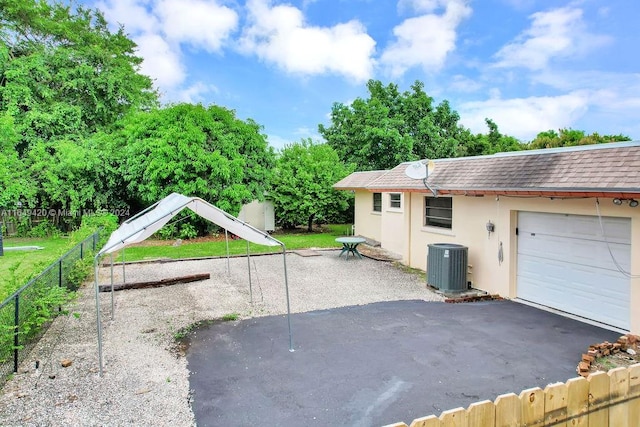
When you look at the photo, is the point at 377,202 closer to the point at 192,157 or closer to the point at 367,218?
the point at 367,218

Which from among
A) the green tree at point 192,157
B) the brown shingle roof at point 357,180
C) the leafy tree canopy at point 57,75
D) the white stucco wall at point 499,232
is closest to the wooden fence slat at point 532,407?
the white stucco wall at point 499,232

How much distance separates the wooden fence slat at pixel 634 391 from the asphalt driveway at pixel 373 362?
2.13 meters

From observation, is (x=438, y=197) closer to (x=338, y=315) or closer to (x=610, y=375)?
(x=338, y=315)

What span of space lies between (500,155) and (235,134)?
46.4 feet

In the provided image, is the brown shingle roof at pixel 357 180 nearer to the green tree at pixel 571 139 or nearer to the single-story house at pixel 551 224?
the single-story house at pixel 551 224

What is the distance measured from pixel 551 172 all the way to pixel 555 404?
679 cm

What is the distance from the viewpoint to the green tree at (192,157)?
1891cm

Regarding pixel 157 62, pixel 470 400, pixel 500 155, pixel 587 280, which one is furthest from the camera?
pixel 157 62

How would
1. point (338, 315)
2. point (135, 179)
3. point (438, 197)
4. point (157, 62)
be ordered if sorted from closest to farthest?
point (338, 315)
point (438, 197)
point (135, 179)
point (157, 62)

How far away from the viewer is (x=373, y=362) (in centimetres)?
609

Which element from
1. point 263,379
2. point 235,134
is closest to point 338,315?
point 263,379

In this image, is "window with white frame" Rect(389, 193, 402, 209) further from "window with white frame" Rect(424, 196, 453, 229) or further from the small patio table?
"window with white frame" Rect(424, 196, 453, 229)

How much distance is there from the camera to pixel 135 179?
20.0 meters

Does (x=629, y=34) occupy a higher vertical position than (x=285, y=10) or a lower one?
lower
